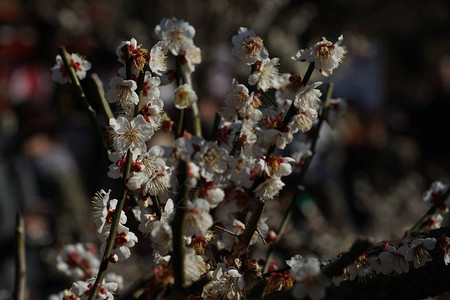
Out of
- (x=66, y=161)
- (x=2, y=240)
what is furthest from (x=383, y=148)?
(x=2, y=240)

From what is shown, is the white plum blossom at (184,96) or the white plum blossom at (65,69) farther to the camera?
the white plum blossom at (65,69)

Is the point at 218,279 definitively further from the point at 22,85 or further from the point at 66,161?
the point at 22,85

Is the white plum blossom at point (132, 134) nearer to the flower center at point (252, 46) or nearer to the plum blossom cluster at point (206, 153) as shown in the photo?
the plum blossom cluster at point (206, 153)

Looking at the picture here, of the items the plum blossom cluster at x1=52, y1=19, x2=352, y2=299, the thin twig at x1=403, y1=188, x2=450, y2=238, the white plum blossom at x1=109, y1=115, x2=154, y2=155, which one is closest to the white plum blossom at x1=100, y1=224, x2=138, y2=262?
the plum blossom cluster at x1=52, y1=19, x2=352, y2=299

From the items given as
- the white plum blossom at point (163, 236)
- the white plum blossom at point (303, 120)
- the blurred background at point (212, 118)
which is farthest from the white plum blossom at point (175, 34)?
the blurred background at point (212, 118)

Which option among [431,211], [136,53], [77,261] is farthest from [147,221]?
[431,211]

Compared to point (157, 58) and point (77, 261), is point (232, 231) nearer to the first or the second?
point (157, 58)

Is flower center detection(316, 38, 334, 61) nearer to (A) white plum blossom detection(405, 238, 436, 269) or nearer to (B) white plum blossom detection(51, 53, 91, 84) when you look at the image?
(A) white plum blossom detection(405, 238, 436, 269)
